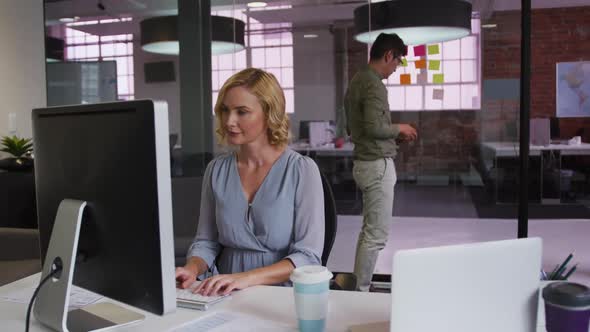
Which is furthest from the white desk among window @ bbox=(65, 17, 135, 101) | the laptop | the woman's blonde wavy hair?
the laptop

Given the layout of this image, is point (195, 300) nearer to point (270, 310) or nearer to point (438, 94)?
point (270, 310)

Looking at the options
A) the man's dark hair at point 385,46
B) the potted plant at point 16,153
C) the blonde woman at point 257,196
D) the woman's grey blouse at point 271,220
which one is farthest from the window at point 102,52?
the woman's grey blouse at point 271,220

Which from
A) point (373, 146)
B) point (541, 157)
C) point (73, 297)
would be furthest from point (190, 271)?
point (541, 157)

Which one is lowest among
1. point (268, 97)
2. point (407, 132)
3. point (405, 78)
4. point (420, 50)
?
point (407, 132)

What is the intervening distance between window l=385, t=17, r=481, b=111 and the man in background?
2.52 ft

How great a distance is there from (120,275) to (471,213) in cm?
389

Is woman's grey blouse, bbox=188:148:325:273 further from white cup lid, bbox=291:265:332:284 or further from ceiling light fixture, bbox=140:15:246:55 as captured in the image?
ceiling light fixture, bbox=140:15:246:55

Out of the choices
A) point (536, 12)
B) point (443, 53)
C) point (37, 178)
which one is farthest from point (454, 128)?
point (37, 178)

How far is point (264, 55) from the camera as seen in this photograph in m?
4.70

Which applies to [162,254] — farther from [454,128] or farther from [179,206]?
[454,128]

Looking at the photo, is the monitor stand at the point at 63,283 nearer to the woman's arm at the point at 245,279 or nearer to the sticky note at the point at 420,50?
the woman's arm at the point at 245,279

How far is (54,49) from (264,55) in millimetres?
1909

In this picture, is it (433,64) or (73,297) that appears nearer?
(73,297)

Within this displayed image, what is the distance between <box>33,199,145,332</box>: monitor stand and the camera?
1.23 m
